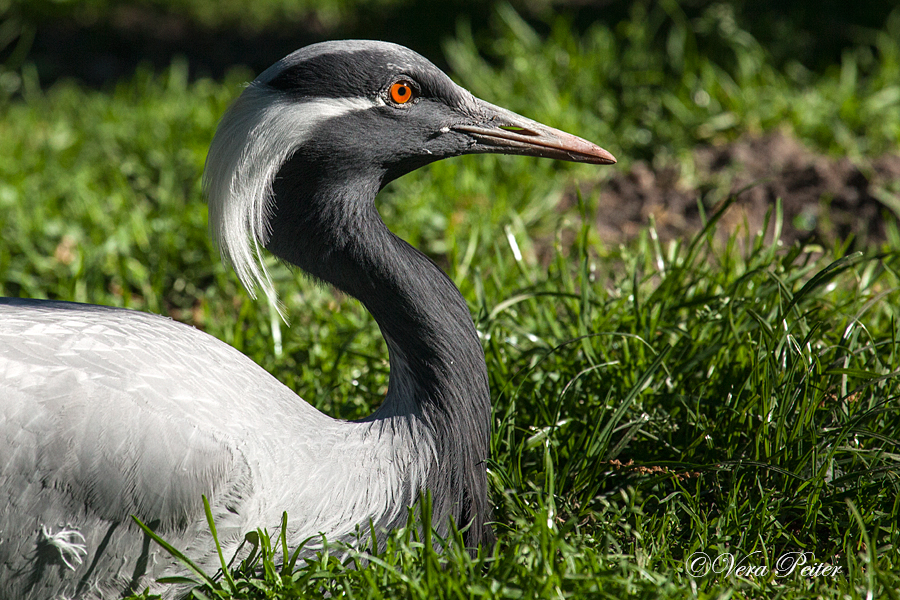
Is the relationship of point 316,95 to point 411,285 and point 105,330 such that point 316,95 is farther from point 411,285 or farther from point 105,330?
point 105,330

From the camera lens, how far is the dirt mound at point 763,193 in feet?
13.4

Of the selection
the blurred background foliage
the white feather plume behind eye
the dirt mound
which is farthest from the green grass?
the white feather plume behind eye

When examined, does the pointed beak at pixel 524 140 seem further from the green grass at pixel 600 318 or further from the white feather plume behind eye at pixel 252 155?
the green grass at pixel 600 318

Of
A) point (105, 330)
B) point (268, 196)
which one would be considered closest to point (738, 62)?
point (268, 196)

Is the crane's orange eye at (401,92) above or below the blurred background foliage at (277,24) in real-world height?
below

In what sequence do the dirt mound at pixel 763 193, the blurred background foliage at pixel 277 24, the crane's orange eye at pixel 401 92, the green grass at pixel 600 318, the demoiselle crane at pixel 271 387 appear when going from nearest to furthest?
1. the demoiselle crane at pixel 271 387
2. the green grass at pixel 600 318
3. the crane's orange eye at pixel 401 92
4. the dirt mound at pixel 763 193
5. the blurred background foliage at pixel 277 24

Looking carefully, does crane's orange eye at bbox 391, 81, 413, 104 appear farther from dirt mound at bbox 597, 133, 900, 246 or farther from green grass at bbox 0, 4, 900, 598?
dirt mound at bbox 597, 133, 900, 246

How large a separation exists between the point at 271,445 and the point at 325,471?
0.16 meters

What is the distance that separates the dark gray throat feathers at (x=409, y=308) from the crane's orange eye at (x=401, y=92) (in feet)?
0.72

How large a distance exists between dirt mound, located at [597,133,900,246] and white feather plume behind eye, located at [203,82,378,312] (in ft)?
7.39

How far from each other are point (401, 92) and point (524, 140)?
0.39 m

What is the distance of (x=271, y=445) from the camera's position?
2.22 m

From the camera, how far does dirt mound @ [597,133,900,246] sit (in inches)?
161

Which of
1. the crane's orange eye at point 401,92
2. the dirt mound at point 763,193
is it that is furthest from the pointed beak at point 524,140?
the dirt mound at point 763,193
